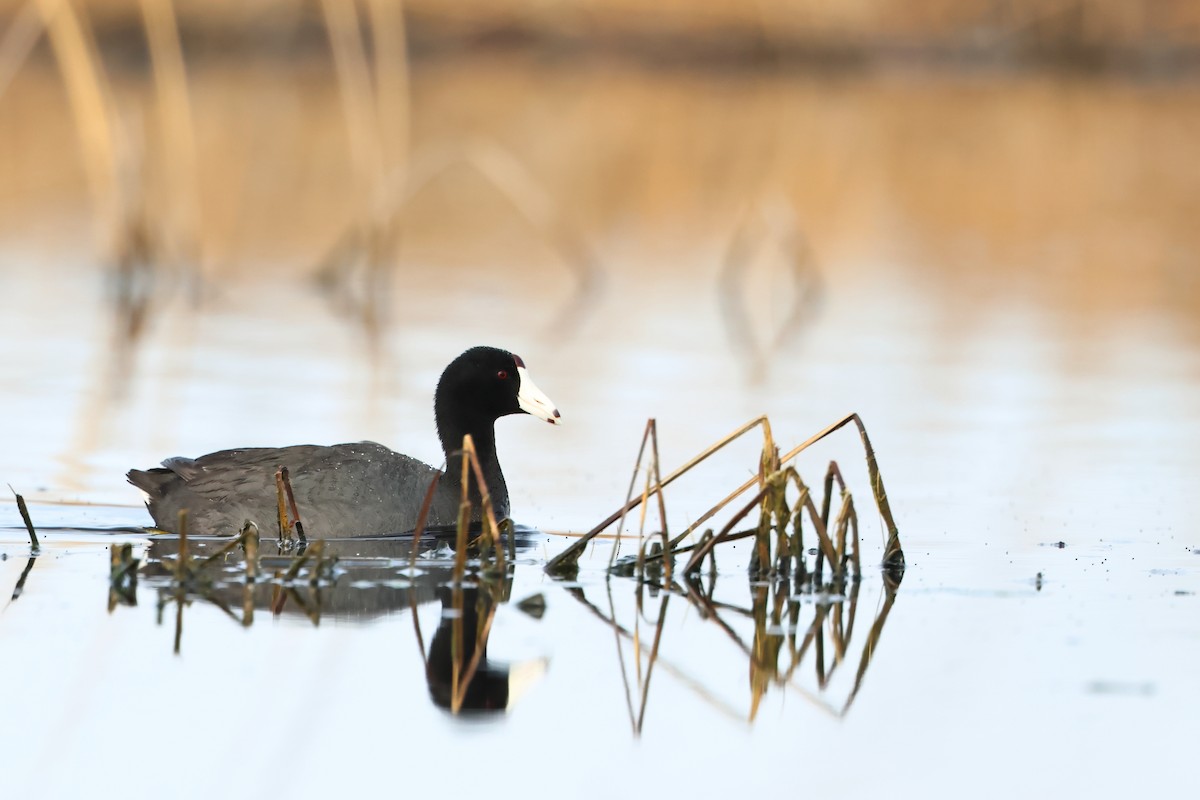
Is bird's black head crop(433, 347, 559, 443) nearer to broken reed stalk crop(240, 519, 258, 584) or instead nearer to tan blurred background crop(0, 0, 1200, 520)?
tan blurred background crop(0, 0, 1200, 520)

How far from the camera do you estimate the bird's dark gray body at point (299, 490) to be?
850 centimetres

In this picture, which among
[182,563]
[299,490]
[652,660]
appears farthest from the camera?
[299,490]

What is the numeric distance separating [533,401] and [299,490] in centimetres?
120

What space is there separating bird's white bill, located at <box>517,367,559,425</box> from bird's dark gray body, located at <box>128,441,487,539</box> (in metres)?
0.66

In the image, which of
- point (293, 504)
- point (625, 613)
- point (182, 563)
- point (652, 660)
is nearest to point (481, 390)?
point (293, 504)

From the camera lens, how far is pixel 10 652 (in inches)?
257

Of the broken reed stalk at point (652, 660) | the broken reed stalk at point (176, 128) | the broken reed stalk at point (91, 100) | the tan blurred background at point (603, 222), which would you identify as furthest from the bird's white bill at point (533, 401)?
the broken reed stalk at point (176, 128)

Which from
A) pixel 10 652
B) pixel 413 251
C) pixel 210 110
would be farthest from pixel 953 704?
pixel 210 110

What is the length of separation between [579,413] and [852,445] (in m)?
1.65

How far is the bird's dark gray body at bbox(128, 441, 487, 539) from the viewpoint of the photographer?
Result: 335 inches

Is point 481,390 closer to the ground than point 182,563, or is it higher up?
higher up

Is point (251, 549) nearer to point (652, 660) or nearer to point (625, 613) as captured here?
point (625, 613)

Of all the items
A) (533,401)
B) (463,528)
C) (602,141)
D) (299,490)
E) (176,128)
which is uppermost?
(602,141)

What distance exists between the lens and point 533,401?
9.19 meters
